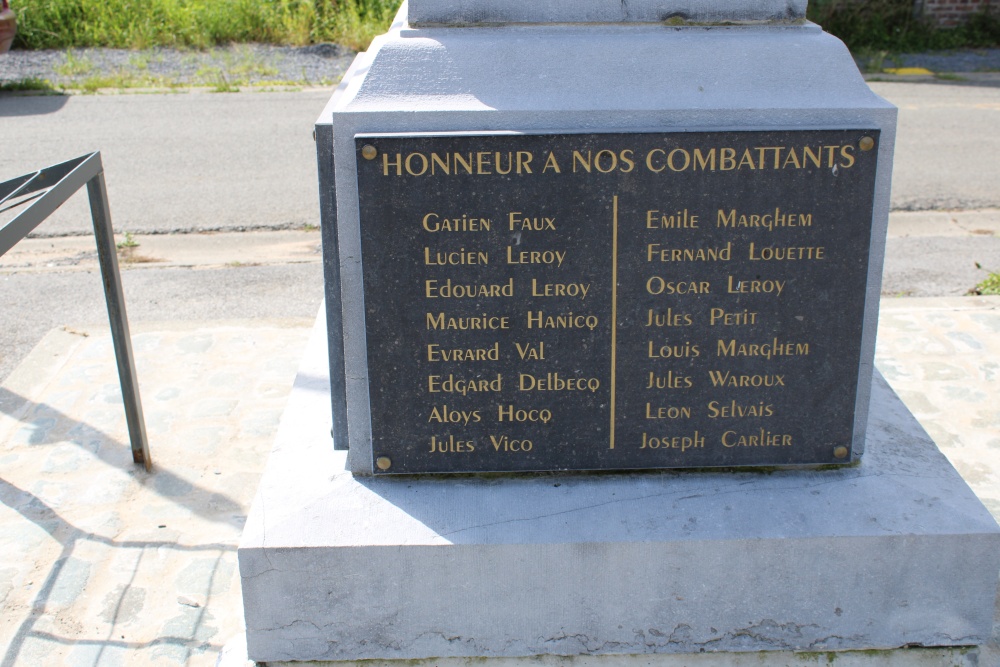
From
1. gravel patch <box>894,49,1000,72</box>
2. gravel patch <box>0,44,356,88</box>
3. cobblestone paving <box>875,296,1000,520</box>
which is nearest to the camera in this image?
cobblestone paving <box>875,296,1000,520</box>

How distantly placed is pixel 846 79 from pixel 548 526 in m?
1.37

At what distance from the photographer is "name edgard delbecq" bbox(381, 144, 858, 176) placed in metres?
2.46

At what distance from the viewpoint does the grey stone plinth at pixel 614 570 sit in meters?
2.50

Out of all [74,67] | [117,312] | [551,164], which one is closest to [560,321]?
[551,164]

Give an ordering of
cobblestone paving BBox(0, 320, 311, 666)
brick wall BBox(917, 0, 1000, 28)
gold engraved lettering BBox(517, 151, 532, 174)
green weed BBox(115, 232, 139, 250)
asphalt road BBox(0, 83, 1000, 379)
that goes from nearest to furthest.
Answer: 1. gold engraved lettering BBox(517, 151, 532, 174)
2. cobblestone paving BBox(0, 320, 311, 666)
3. asphalt road BBox(0, 83, 1000, 379)
4. green weed BBox(115, 232, 139, 250)
5. brick wall BBox(917, 0, 1000, 28)

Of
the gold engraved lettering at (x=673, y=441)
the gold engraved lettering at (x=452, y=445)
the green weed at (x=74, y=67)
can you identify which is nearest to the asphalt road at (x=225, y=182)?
the green weed at (x=74, y=67)

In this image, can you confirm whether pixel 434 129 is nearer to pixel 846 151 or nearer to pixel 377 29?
pixel 846 151

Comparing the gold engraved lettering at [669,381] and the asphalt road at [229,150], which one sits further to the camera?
the asphalt road at [229,150]

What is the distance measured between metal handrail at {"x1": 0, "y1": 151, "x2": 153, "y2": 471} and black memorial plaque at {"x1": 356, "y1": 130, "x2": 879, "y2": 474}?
127 cm

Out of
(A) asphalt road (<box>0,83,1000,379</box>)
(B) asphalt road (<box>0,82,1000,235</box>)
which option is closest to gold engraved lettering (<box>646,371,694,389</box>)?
(A) asphalt road (<box>0,83,1000,379</box>)

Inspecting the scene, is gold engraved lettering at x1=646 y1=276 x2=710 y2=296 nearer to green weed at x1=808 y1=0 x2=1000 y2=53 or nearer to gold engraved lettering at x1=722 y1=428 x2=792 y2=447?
gold engraved lettering at x1=722 y1=428 x2=792 y2=447

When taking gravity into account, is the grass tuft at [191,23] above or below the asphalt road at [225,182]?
above

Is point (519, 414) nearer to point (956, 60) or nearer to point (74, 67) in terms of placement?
point (74, 67)

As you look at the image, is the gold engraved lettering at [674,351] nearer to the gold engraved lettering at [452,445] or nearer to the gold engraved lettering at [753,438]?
the gold engraved lettering at [753,438]
